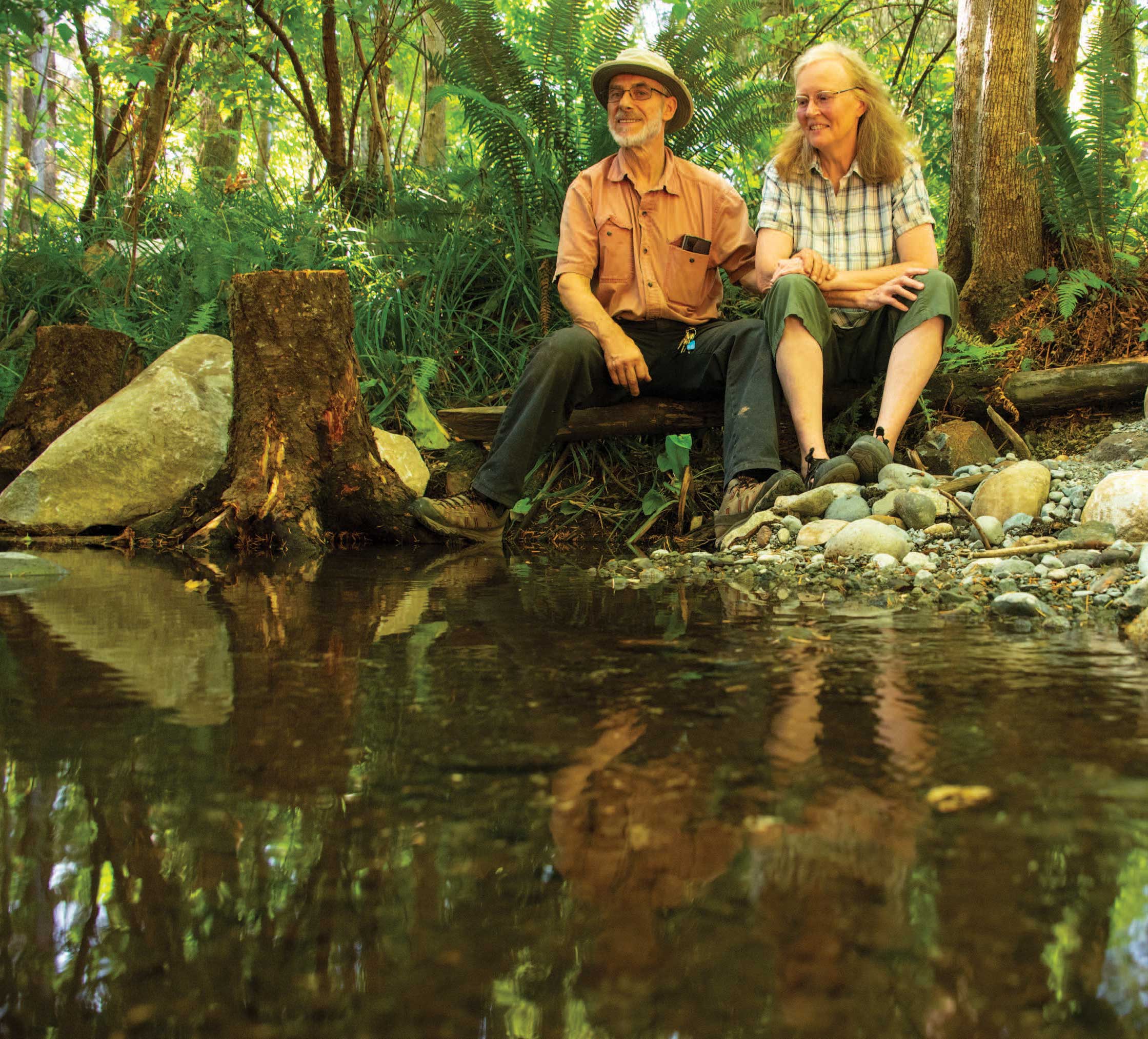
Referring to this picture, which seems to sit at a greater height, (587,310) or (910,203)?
(910,203)

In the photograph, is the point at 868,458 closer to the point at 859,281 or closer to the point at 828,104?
the point at 859,281

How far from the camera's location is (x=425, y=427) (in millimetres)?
4156

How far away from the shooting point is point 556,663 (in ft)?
4.51

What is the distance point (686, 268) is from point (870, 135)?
82 cm

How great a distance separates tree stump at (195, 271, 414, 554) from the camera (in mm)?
3312

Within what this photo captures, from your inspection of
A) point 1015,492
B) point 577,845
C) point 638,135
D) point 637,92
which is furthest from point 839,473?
point 577,845

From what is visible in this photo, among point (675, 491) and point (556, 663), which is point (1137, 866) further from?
point (675, 491)

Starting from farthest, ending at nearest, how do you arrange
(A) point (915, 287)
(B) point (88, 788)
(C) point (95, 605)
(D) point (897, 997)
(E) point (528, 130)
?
(E) point (528, 130) → (A) point (915, 287) → (C) point (95, 605) → (B) point (88, 788) → (D) point (897, 997)

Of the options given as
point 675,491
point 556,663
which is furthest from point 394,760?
point 675,491

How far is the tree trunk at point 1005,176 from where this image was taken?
3.98 meters

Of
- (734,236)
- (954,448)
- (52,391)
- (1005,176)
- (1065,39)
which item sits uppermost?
(1065,39)

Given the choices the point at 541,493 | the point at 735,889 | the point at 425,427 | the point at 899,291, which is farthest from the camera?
the point at 425,427

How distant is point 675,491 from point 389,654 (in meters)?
2.29

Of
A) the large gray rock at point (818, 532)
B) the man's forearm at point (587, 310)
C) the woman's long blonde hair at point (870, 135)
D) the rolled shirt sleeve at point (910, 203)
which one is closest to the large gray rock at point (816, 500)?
the large gray rock at point (818, 532)
